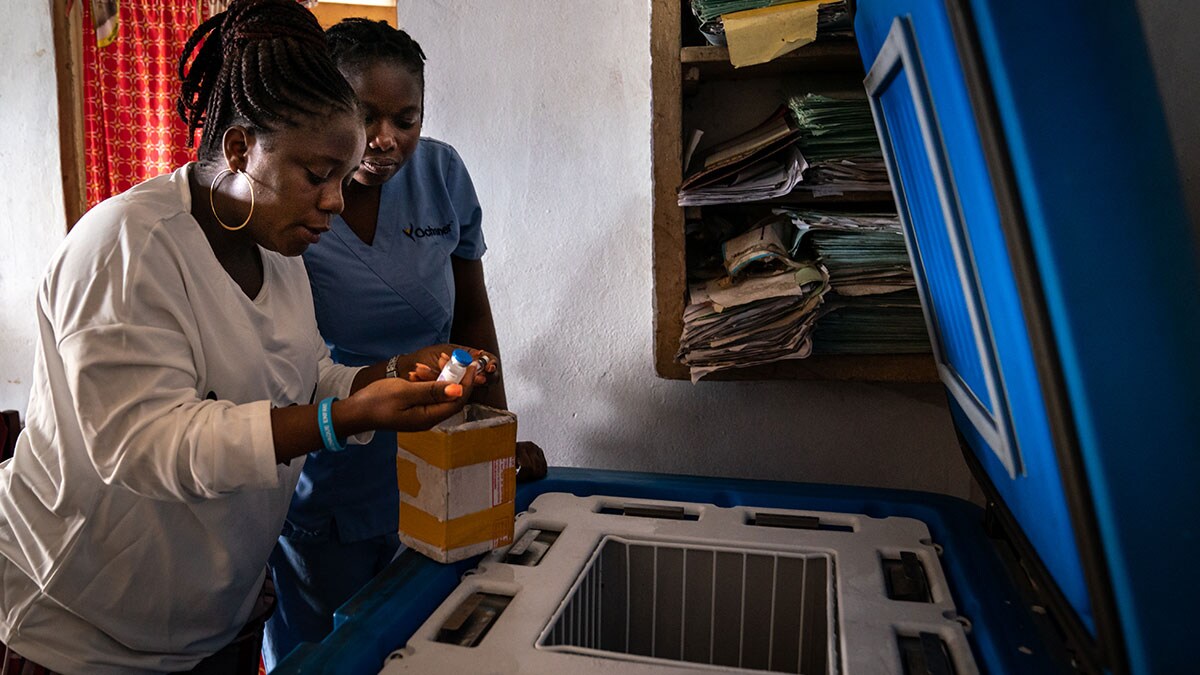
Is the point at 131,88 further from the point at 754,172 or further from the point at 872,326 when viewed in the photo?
the point at 872,326


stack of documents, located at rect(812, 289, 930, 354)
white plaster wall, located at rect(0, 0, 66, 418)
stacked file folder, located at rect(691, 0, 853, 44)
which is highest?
white plaster wall, located at rect(0, 0, 66, 418)

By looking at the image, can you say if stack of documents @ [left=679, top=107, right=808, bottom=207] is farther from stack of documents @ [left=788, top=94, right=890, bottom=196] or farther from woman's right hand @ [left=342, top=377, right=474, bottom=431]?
woman's right hand @ [left=342, top=377, right=474, bottom=431]

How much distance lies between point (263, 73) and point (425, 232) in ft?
1.66

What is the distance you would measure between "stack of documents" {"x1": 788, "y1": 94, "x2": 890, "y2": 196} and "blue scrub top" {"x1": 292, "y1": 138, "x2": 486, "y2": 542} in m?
0.63

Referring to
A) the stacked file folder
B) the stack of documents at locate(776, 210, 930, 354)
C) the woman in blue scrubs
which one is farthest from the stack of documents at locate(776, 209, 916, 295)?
the woman in blue scrubs

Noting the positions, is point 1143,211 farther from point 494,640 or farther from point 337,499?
point 337,499

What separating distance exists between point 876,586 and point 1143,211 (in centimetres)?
67

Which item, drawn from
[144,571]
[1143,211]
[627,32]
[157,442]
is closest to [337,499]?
[144,571]

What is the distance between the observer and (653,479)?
1.43 m

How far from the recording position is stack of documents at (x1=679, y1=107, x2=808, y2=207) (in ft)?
4.66

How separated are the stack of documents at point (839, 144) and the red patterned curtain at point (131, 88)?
237 centimetres

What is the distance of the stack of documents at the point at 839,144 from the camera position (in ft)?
4.62

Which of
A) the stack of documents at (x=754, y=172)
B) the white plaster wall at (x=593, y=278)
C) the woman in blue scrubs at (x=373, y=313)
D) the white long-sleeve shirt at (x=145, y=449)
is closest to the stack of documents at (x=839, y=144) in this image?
the stack of documents at (x=754, y=172)

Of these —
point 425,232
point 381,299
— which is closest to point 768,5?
point 425,232
